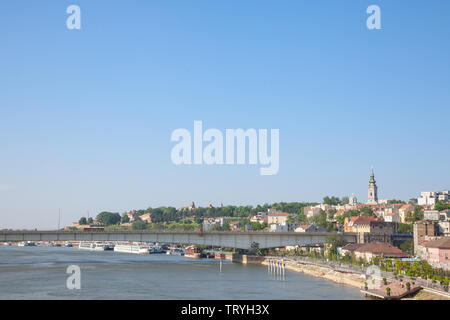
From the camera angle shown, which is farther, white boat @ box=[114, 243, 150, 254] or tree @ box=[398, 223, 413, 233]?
white boat @ box=[114, 243, 150, 254]

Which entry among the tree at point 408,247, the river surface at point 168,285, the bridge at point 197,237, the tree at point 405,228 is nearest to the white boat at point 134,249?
the bridge at point 197,237

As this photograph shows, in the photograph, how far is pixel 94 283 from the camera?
209ft

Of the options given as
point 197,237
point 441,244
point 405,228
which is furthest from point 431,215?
point 441,244

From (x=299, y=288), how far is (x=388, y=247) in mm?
28894

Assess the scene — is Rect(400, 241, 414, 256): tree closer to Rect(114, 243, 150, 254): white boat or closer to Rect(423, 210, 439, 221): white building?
Rect(423, 210, 439, 221): white building

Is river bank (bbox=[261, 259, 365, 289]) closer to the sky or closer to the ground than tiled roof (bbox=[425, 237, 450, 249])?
closer to the ground

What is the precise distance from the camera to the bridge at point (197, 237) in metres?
99.5

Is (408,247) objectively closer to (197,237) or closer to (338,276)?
(197,237)

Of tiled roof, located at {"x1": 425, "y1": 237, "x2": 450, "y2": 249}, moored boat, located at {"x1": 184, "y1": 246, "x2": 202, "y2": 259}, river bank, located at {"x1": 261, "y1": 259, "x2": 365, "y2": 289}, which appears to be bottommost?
moored boat, located at {"x1": 184, "y1": 246, "x2": 202, "y2": 259}

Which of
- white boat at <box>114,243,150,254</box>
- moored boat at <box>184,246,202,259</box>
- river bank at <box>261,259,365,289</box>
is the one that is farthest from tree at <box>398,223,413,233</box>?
white boat at <box>114,243,150,254</box>

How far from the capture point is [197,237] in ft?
347

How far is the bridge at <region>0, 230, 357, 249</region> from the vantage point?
99.5 m

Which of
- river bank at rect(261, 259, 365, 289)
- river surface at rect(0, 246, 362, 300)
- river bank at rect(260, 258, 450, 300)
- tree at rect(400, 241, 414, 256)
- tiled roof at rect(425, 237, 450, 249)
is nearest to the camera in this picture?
river bank at rect(260, 258, 450, 300)
